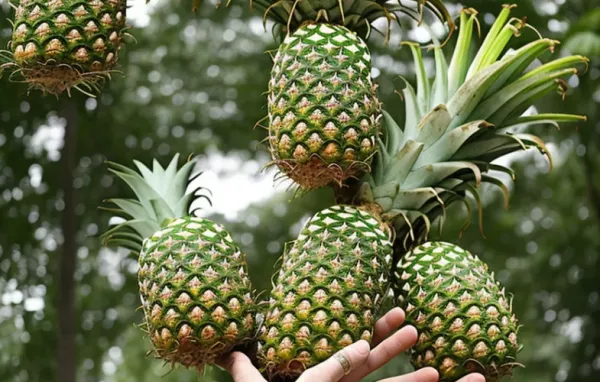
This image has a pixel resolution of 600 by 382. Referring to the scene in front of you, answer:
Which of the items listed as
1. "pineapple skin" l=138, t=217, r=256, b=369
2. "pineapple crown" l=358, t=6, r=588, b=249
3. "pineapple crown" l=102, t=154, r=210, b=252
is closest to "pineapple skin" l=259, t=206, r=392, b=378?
"pineapple skin" l=138, t=217, r=256, b=369

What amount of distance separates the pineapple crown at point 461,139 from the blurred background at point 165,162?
2667 millimetres

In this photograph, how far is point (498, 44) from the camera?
3.06 meters

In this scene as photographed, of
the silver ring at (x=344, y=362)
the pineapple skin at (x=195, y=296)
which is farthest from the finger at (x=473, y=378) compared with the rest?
the pineapple skin at (x=195, y=296)

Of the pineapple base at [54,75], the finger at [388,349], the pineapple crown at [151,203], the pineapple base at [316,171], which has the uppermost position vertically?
the pineapple base at [54,75]

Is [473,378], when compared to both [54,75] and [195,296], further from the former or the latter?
[54,75]

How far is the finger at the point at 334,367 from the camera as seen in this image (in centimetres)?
228

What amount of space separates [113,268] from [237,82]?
2287 millimetres

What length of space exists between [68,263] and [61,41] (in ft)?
13.7

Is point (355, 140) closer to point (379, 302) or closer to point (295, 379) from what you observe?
point (379, 302)

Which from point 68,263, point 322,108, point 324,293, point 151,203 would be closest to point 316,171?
point 322,108

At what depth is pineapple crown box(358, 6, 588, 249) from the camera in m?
2.87

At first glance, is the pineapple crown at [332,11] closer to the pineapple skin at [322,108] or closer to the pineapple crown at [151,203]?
the pineapple skin at [322,108]

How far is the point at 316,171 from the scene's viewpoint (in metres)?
2.56

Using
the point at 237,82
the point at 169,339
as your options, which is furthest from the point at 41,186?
the point at 169,339
